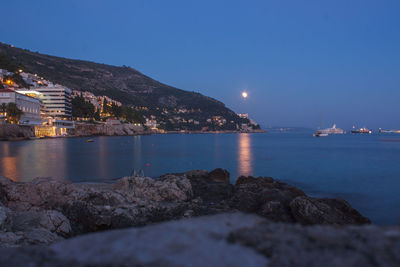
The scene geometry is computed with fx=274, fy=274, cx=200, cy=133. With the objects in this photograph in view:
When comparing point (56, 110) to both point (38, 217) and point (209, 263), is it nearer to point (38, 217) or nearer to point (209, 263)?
point (38, 217)

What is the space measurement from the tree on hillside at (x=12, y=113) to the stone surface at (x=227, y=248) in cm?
8845

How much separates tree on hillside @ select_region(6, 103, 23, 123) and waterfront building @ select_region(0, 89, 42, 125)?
15.9 feet

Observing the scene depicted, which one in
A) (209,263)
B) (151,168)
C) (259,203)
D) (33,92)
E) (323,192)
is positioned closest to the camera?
(209,263)

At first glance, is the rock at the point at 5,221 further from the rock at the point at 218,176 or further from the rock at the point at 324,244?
the rock at the point at 218,176

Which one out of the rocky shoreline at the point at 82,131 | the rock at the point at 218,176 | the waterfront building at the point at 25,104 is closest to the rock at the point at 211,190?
the rock at the point at 218,176

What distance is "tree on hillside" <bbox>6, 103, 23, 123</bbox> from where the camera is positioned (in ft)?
246

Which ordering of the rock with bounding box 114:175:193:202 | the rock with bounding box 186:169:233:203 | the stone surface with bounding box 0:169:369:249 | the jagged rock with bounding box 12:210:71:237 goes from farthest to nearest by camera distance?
the rock with bounding box 186:169:233:203, the rock with bounding box 114:175:193:202, the stone surface with bounding box 0:169:369:249, the jagged rock with bounding box 12:210:71:237

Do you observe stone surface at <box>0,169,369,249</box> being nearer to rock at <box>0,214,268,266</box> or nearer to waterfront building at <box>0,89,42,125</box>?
rock at <box>0,214,268,266</box>

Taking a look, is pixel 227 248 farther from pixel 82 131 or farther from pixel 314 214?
pixel 82 131

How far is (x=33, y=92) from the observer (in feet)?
367

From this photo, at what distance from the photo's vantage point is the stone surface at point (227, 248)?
211cm

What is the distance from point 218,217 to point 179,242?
670mm

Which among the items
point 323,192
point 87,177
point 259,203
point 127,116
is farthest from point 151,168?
point 127,116

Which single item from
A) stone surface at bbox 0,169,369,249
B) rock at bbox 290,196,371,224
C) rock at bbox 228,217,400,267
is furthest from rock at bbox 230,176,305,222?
rock at bbox 228,217,400,267
